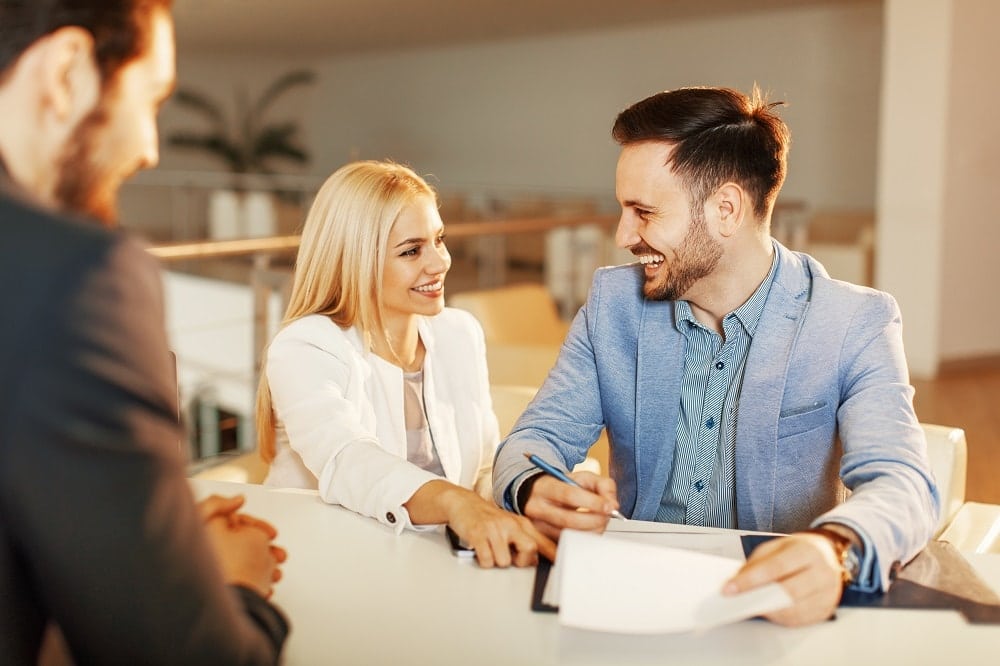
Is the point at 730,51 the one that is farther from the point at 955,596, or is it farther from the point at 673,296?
the point at 955,596

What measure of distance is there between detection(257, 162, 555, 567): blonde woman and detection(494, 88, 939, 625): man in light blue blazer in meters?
0.32

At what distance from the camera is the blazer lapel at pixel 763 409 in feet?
5.64

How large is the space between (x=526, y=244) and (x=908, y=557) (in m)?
9.30

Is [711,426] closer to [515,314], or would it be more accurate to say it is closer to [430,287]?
[430,287]

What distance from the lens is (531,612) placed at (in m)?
1.20

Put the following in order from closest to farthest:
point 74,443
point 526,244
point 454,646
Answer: point 74,443, point 454,646, point 526,244

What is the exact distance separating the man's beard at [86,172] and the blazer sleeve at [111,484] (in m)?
0.11

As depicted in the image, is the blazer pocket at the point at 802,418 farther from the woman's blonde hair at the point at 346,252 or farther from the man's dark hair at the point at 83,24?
the man's dark hair at the point at 83,24

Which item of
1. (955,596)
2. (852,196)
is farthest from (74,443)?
(852,196)

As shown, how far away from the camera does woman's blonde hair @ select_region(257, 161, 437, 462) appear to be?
2.07m

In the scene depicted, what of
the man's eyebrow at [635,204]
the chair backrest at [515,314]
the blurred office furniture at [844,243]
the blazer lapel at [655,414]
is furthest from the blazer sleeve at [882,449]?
the blurred office furniture at [844,243]

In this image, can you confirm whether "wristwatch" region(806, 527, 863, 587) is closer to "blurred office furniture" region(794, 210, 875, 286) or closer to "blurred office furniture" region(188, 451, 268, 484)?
"blurred office furniture" region(188, 451, 268, 484)

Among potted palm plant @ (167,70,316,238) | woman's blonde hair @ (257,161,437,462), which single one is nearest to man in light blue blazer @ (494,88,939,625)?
woman's blonde hair @ (257,161,437,462)

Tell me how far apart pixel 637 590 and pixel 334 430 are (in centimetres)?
83
